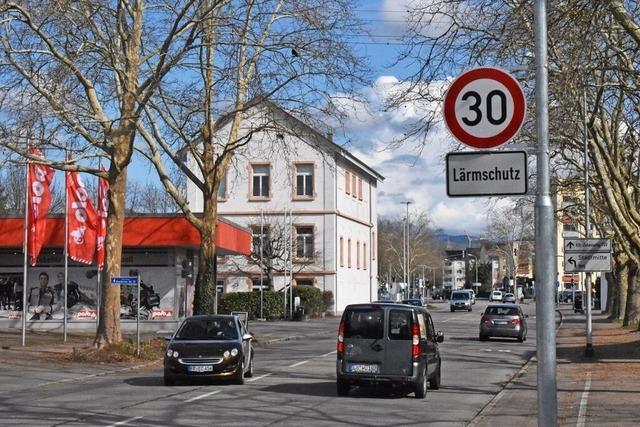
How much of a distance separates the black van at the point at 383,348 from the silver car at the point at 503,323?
2150 cm

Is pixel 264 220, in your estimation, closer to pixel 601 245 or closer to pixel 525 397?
pixel 601 245

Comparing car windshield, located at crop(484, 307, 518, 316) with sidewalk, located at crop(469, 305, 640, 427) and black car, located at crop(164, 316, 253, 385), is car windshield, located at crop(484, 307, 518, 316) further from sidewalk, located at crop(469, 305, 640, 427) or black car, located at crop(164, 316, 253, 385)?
→ black car, located at crop(164, 316, 253, 385)

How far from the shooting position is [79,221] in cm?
3553

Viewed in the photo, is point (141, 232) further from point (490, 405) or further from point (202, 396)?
point (490, 405)

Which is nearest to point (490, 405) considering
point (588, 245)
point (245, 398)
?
point (245, 398)

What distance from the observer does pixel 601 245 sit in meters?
28.1

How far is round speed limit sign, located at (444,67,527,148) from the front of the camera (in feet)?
22.2

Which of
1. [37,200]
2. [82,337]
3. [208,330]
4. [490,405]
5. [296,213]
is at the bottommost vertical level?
[490,405]

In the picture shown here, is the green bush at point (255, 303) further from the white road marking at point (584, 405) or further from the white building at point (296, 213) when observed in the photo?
the white road marking at point (584, 405)

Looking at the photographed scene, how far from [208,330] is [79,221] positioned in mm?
15518

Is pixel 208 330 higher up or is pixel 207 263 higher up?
pixel 207 263

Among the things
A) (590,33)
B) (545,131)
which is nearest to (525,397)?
(590,33)

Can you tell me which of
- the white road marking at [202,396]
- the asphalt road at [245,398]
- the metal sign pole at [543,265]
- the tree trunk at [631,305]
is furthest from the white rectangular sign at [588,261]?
the tree trunk at [631,305]

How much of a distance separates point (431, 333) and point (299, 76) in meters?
10.1
